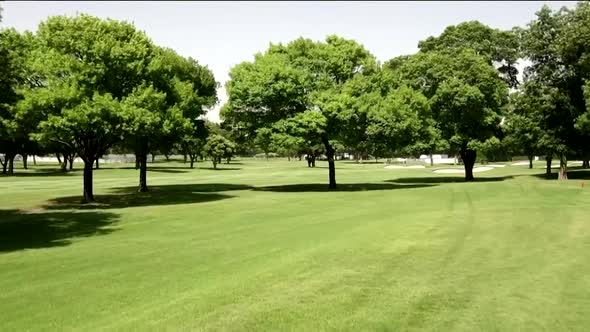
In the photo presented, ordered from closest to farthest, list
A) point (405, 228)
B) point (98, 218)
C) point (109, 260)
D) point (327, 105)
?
point (109, 260) < point (405, 228) < point (98, 218) < point (327, 105)

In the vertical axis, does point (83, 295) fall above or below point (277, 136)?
below

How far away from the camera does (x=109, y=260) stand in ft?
52.6

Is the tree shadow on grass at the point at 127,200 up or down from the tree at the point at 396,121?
down

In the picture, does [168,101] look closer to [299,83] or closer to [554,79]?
[299,83]

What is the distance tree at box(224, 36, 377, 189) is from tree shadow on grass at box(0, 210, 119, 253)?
700 inches

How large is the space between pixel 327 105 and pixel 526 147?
28.1 metres

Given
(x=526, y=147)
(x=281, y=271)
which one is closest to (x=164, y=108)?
(x=281, y=271)

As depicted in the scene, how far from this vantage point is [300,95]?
141 ft

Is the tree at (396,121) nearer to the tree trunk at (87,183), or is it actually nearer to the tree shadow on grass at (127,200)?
the tree shadow on grass at (127,200)

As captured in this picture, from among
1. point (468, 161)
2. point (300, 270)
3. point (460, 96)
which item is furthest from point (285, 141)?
point (468, 161)

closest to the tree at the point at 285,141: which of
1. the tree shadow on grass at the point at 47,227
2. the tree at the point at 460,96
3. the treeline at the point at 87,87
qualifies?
the treeline at the point at 87,87

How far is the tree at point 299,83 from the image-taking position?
41.8 metres

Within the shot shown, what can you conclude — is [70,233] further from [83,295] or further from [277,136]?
[277,136]

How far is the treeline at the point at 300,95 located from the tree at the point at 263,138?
4.9 inches
